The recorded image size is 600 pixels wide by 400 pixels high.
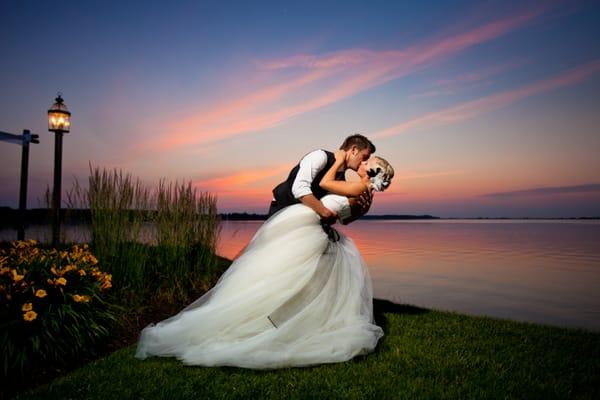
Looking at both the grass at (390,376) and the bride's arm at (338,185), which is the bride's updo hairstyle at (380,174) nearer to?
the bride's arm at (338,185)

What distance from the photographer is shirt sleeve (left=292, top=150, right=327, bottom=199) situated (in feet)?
13.8

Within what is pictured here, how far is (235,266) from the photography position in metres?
4.20

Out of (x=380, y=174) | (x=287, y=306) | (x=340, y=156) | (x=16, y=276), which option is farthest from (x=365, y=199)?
(x=16, y=276)

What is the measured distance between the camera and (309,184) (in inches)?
167

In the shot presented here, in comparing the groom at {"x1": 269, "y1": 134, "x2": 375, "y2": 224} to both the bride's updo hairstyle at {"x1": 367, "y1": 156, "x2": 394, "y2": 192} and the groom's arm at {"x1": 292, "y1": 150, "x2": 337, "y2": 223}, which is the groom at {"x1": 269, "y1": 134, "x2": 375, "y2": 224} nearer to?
the groom's arm at {"x1": 292, "y1": 150, "x2": 337, "y2": 223}

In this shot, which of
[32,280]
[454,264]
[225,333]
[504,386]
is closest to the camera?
[504,386]

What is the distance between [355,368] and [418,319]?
102 inches

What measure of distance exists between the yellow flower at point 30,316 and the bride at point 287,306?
1001mm

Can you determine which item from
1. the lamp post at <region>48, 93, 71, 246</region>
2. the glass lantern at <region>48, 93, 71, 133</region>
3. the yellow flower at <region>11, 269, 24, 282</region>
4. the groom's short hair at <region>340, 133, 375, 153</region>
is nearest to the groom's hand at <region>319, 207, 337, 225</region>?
the groom's short hair at <region>340, 133, 375, 153</region>

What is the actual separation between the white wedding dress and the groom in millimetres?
171

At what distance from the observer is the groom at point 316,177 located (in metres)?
4.22

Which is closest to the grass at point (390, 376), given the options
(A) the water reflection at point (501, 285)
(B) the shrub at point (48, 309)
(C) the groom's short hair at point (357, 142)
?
(B) the shrub at point (48, 309)

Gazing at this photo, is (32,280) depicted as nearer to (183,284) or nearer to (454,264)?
(183,284)

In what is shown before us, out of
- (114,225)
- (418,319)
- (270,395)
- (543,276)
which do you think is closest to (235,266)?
(270,395)
